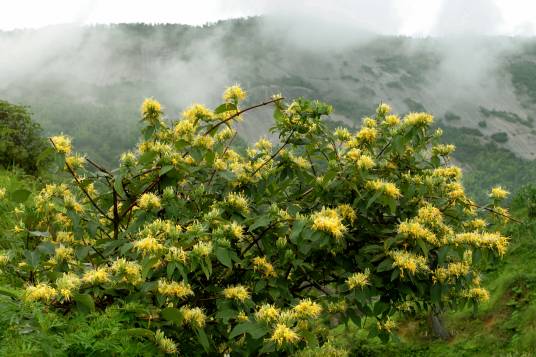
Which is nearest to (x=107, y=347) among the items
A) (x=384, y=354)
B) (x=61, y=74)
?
(x=384, y=354)

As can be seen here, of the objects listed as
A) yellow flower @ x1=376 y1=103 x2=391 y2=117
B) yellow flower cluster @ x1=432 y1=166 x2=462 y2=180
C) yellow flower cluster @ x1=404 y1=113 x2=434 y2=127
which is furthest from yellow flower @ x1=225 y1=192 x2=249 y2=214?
yellow flower cluster @ x1=432 y1=166 x2=462 y2=180

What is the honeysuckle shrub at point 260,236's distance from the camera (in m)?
2.69

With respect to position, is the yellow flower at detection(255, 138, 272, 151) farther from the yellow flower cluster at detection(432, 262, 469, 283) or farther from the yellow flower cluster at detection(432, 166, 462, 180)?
the yellow flower cluster at detection(432, 262, 469, 283)

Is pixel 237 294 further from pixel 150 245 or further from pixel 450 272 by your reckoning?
pixel 450 272

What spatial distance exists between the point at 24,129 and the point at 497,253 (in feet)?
32.1

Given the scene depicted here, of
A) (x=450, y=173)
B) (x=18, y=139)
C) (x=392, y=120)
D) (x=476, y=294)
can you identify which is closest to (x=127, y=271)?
(x=392, y=120)

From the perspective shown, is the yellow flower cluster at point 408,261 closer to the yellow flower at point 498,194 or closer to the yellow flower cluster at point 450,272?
the yellow flower cluster at point 450,272

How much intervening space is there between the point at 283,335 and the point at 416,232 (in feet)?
3.75

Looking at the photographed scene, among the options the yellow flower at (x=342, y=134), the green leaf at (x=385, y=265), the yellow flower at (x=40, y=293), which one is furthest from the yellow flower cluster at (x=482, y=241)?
the yellow flower at (x=40, y=293)

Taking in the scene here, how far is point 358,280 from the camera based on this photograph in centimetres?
302

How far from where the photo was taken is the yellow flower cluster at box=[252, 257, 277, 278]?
10.4ft

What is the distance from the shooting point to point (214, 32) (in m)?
174

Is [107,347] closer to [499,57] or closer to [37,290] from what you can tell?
[37,290]

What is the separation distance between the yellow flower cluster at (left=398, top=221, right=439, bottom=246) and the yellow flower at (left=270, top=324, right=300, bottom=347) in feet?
3.48
